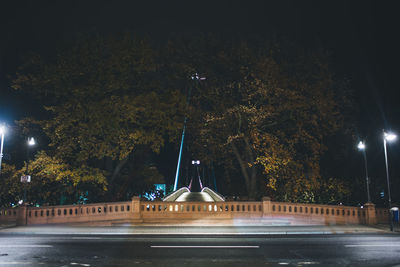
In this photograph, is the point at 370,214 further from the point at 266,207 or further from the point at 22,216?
the point at 22,216

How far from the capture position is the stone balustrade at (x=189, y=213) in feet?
76.0

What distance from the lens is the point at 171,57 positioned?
96.8ft

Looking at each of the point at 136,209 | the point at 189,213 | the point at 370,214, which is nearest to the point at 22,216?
the point at 136,209

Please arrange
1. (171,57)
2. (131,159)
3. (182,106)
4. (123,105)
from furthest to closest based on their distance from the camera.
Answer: (131,159), (171,57), (182,106), (123,105)

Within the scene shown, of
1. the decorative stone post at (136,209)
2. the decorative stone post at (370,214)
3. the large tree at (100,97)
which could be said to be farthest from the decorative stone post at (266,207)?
the large tree at (100,97)

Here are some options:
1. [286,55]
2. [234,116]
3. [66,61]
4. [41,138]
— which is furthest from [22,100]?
[286,55]

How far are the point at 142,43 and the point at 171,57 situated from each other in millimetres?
2664

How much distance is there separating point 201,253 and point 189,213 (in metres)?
11.9

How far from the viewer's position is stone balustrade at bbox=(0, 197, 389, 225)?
2317 centimetres

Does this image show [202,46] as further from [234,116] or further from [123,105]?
[123,105]

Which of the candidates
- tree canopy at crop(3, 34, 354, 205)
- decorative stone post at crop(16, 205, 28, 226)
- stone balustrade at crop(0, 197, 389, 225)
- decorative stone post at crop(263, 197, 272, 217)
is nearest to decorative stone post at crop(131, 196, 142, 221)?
stone balustrade at crop(0, 197, 389, 225)

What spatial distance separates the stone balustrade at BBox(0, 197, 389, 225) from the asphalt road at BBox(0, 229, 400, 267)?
8.34 metres

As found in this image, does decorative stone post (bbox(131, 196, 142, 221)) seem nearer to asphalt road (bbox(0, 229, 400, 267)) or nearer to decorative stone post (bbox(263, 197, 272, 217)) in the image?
decorative stone post (bbox(263, 197, 272, 217))

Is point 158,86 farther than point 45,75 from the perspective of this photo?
Yes
